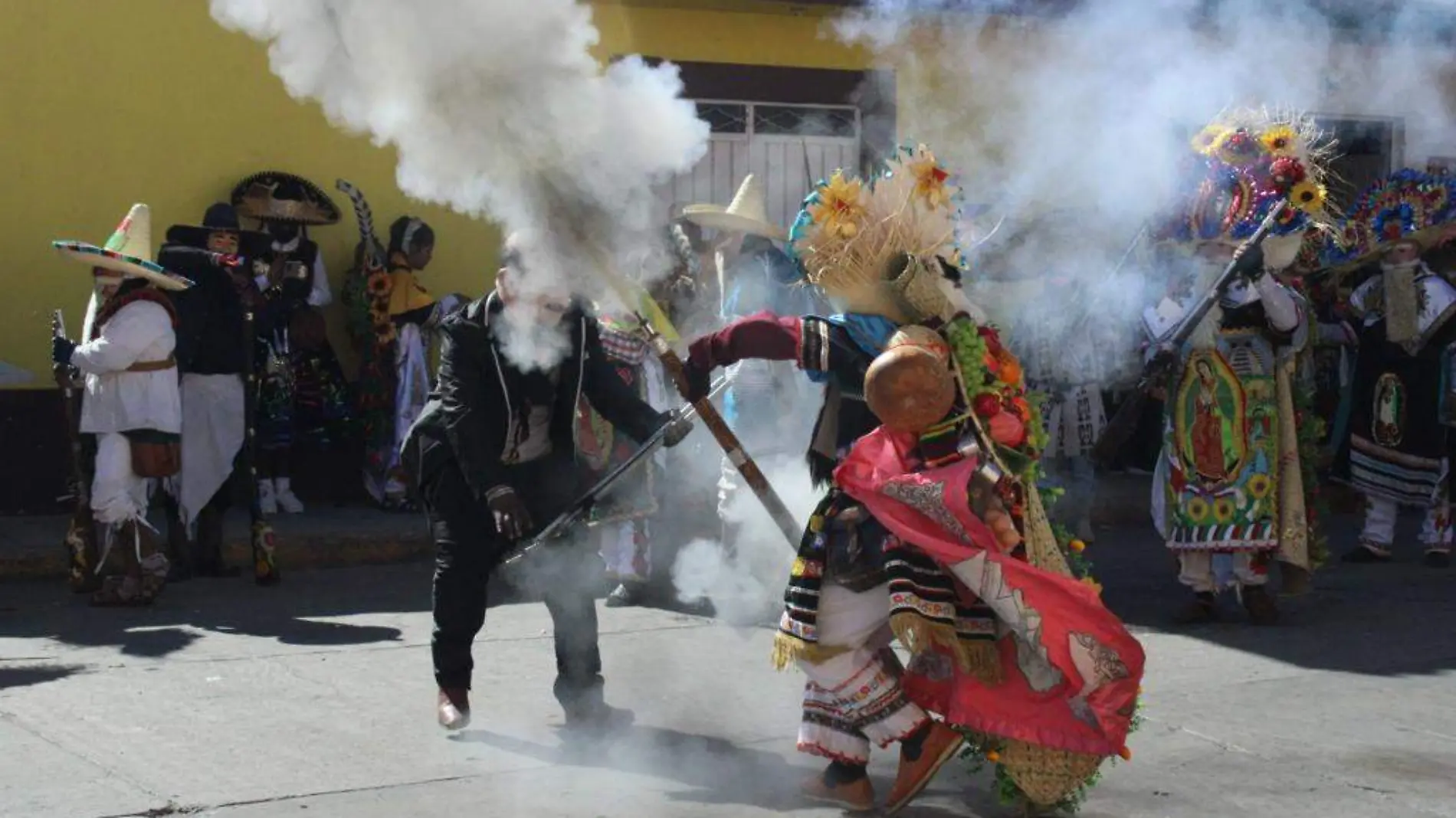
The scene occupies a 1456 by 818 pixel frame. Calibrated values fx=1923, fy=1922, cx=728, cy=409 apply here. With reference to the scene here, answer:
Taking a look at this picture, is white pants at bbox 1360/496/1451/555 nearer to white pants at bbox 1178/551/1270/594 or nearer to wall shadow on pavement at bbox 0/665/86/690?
white pants at bbox 1178/551/1270/594

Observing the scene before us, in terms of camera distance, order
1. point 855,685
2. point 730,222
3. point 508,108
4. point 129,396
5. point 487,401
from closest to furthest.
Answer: point 855,685 → point 508,108 → point 487,401 → point 129,396 → point 730,222

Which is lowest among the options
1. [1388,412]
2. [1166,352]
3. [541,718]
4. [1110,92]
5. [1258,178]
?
[541,718]

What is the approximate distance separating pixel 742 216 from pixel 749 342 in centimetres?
364

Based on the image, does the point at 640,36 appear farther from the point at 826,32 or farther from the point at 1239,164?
the point at 1239,164

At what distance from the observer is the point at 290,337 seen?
11531mm

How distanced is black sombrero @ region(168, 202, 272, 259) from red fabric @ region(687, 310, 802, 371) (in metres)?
5.03

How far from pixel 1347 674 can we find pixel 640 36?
6.70 meters

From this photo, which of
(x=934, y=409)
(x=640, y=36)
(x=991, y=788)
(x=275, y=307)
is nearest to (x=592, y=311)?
(x=934, y=409)

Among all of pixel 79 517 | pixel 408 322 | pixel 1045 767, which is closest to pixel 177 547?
pixel 79 517

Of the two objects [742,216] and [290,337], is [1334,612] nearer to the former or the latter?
[742,216]

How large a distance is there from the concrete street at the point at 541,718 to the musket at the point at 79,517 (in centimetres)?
14

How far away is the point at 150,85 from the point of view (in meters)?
11.5

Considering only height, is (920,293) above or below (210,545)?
above

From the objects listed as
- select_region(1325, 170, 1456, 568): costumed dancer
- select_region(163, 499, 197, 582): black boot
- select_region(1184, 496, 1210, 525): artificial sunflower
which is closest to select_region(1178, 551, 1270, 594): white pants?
select_region(1184, 496, 1210, 525): artificial sunflower
